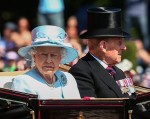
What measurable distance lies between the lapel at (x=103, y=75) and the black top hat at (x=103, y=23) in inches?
10.4

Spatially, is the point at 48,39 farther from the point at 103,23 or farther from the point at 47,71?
the point at 103,23

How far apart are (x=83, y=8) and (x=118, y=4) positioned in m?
1.51

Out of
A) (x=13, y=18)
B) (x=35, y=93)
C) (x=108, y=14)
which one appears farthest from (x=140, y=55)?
(x=35, y=93)

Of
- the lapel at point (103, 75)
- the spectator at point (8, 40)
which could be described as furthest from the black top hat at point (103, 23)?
the spectator at point (8, 40)

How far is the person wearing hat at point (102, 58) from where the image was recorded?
771 cm

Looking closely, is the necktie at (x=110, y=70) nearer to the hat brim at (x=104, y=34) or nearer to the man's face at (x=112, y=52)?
the man's face at (x=112, y=52)

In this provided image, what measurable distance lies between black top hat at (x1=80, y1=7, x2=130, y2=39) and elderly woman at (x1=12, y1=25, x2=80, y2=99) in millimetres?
588

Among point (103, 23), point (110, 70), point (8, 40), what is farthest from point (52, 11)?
point (110, 70)

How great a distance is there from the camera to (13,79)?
732 centimetres

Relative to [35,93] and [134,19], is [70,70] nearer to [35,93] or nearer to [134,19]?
[35,93]

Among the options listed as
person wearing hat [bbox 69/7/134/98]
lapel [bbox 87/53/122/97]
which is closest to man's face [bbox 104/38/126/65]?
person wearing hat [bbox 69/7/134/98]

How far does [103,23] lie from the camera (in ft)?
26.4

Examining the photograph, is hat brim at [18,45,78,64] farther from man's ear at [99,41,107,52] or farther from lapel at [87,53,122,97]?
man's ear at [99,41,107,52]

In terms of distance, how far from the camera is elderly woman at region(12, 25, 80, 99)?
23.3ft
